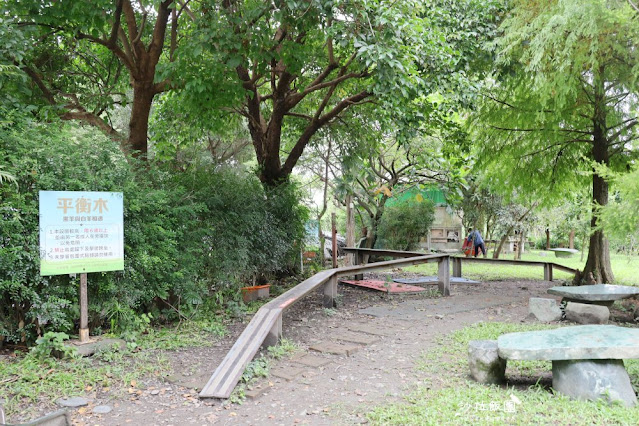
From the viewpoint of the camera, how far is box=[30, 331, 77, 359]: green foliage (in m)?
4.72

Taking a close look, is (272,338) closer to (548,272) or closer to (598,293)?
(598,293)

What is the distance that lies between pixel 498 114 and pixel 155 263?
26.4ft

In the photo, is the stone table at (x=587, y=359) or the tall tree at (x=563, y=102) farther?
the tall tree at (x=563, y=102)

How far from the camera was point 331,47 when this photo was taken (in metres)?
8.57

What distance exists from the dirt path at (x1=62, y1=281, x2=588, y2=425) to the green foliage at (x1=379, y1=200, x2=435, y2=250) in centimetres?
1069

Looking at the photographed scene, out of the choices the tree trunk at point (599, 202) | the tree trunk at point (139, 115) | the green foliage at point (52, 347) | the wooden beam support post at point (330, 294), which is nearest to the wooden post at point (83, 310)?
the green foliage at point (52, 347)

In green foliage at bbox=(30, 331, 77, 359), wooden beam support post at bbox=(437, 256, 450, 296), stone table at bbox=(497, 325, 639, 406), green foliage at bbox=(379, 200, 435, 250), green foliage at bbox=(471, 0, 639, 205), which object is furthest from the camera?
green foliage at bbox=(379, 200, 435, 250)

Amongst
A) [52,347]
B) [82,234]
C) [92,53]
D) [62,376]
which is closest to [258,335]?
[62,376]

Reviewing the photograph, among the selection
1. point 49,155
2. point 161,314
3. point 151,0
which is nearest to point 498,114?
point 151,0

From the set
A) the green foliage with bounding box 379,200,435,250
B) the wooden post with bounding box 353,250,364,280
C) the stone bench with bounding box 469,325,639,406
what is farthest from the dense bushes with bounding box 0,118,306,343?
the green foliage with bounding box 379,200,435,250

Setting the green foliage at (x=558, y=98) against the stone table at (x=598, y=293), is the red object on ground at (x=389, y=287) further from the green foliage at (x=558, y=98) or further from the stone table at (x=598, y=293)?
the green foliage at (x=558, y=98)

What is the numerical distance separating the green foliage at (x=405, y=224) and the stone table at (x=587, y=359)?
1503 cm

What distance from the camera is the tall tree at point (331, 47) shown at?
259 inches

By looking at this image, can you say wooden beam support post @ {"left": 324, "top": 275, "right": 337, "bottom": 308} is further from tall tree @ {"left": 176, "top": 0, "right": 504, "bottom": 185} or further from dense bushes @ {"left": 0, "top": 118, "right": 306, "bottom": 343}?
tall tree @ {"left": 176, "top": 0, "right": 504, "bottom": 185}
